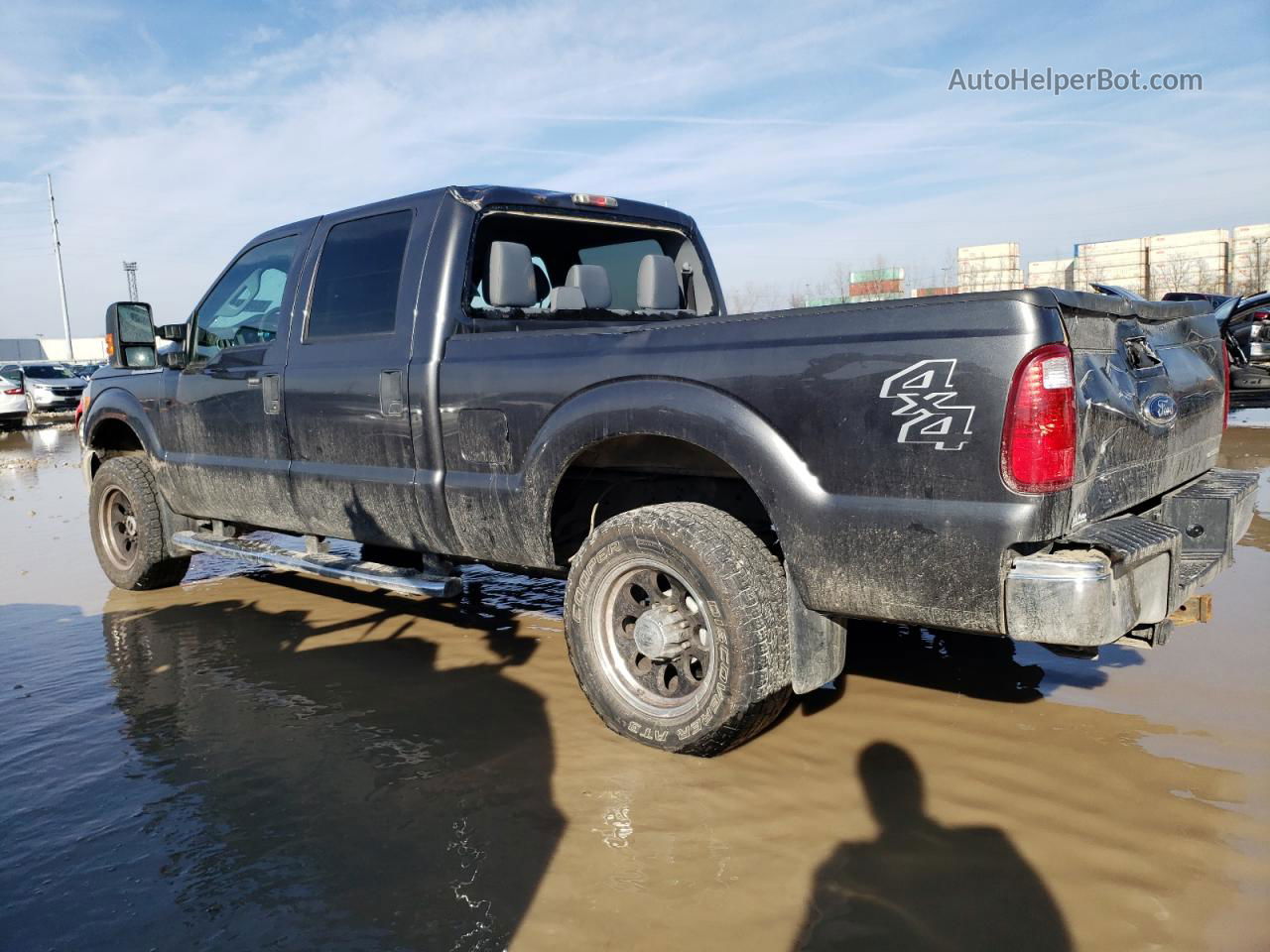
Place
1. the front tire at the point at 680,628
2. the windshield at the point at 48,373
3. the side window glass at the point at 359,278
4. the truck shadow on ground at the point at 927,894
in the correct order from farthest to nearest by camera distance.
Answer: the windshield at the point at 48,373, the side window glass at the point at 359,278, the front tire at the point at 680,628, the truck shadow on ground at the point at 927,894

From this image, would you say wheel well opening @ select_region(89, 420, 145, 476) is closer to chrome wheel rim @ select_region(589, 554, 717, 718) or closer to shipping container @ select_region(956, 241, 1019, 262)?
chrome wheel rim @ select_region(589, 554, 717, 718)

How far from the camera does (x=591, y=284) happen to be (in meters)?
4.62

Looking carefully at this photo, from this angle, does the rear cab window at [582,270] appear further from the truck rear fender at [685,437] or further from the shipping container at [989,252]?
the shipping container at [989,252]

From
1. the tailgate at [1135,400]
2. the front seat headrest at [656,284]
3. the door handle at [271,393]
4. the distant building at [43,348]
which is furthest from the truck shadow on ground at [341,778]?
the distant building at [43,348]

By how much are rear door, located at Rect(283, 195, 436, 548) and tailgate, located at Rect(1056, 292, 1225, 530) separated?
2657 mm

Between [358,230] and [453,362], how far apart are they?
A: 113 cm

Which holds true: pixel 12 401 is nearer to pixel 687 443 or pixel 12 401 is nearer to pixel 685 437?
pixel 687 443

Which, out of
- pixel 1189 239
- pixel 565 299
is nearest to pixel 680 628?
pixel 565 299

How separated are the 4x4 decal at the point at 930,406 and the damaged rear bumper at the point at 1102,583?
15.6 inches

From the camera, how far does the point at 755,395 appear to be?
3033mm

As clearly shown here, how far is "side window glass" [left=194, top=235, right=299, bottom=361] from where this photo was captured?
5051 mm

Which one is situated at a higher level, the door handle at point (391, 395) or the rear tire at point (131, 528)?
the door handle at point (391, 395)

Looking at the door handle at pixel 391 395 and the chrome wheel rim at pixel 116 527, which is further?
the chrome wheel rim at pixel 116 527

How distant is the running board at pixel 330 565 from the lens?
13.8 ft
